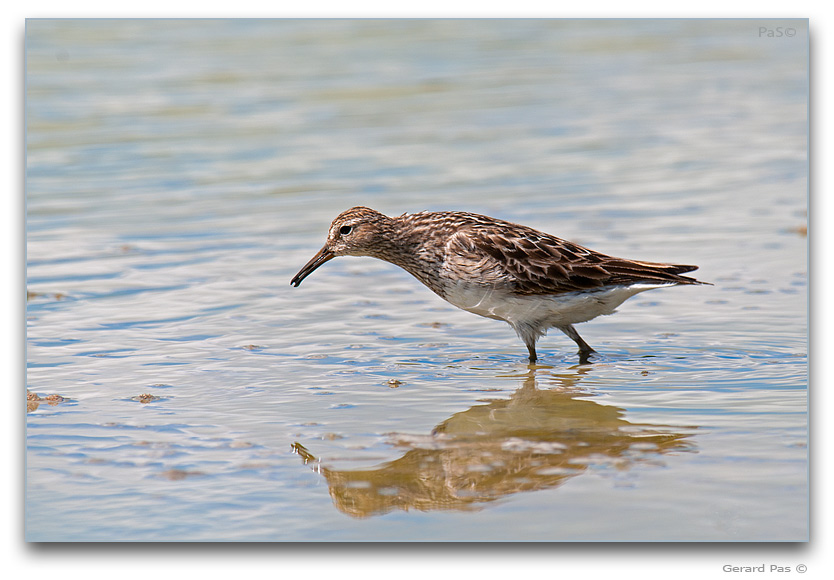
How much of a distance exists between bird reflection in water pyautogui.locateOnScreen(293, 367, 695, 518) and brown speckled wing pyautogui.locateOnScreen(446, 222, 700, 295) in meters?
1.26

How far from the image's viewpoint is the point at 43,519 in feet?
19.5

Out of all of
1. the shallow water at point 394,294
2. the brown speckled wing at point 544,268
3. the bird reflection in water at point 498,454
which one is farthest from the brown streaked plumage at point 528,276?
the bird reflection in water at point 498,454

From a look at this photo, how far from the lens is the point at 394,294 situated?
10773 millimetres

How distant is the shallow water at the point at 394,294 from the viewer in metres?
6.12

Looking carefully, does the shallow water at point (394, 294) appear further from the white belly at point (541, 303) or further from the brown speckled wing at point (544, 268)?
the brown speckled wing at point (544, 268)

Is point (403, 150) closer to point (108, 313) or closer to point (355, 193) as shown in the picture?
point (355, 193)

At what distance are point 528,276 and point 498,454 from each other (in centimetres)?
232

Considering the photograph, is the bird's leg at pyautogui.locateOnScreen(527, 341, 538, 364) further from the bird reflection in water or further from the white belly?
the bird reflection in water

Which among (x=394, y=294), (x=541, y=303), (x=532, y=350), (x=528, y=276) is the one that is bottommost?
(x=532, y=350)

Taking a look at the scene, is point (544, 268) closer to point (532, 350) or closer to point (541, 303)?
point (541, 303)

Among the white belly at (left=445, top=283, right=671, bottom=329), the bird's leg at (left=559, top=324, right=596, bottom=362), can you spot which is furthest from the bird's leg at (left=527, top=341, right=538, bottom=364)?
the bird's leg at (left=559, top=324, right=596, bottom=362)

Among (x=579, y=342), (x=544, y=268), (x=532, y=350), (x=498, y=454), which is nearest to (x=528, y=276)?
(x=544, y=268)

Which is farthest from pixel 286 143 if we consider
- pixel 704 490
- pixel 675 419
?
pixel 704 490
